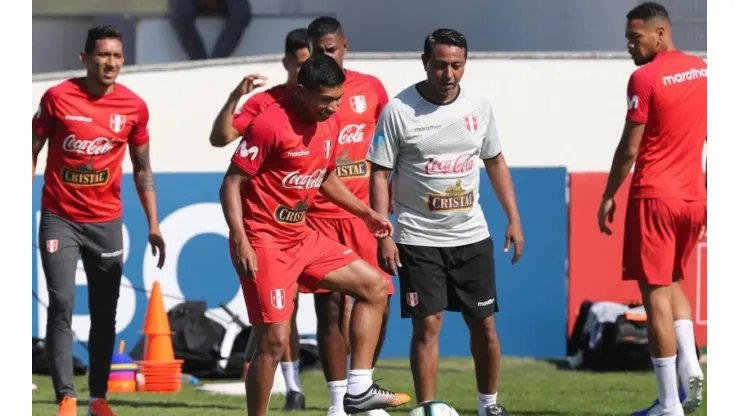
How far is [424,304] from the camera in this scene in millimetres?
8617

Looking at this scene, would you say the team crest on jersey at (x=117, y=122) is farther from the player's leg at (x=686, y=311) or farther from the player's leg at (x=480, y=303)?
the player's leg at (x=686, y=311)

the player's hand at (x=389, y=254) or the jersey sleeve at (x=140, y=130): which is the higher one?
the jersey sleeve at (x=140, y=130)

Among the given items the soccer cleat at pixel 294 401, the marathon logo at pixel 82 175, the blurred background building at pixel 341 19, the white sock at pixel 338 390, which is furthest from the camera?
the blurred background building at pixel 341 19

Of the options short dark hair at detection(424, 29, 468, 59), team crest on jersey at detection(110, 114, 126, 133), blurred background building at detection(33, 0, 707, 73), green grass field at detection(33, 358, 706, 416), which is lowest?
green grass field at detection(33, 358, 706, 416)

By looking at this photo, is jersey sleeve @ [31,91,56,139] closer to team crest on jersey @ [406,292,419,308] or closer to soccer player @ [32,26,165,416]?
soccer player @ [32,26,165,416]

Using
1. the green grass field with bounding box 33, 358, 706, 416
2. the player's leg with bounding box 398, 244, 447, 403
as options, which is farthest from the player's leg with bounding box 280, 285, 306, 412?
the player's leg with bounding box 398, 244, 447, 403

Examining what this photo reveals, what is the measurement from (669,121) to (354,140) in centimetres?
205

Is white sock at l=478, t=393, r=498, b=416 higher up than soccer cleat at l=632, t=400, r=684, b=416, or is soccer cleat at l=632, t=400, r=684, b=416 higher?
white sock at l=478, t=393, r=498, b=416

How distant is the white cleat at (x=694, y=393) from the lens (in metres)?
9.27

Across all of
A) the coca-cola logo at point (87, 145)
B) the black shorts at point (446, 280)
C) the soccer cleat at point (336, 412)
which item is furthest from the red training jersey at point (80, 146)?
the black shorts at point (446, 280)

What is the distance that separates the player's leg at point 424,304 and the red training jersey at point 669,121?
140 centimetres

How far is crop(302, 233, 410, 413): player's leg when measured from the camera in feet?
27.5

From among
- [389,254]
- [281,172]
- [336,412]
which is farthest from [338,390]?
[281,172]
